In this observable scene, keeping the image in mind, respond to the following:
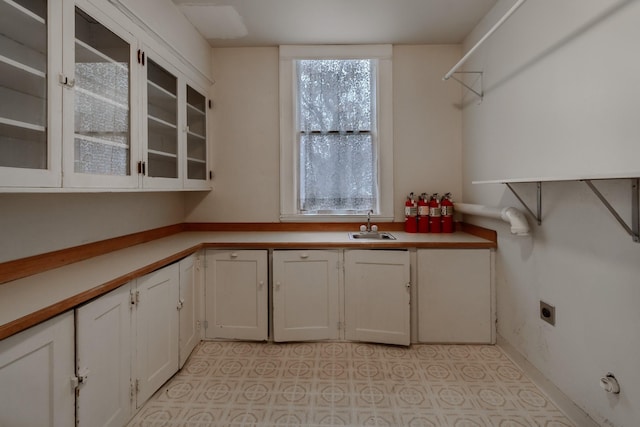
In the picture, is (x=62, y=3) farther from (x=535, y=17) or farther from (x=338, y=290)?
(x=535, y=17)

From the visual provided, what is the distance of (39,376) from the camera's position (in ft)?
3.60

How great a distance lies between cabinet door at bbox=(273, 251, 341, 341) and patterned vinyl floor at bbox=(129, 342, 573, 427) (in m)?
0.13

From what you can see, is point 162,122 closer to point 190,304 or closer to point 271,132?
point 271,132

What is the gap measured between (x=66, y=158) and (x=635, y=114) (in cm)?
230

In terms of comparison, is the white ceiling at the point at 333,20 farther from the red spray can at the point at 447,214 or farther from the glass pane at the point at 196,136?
the red spray can at the point at 447,214

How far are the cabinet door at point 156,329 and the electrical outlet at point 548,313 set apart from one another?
2.22 metres

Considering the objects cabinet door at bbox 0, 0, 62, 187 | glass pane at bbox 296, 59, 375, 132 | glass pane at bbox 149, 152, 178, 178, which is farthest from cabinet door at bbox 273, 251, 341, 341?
cabinet door at bbox 0, 0, 62, 187

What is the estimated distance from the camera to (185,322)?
2193 millimetres

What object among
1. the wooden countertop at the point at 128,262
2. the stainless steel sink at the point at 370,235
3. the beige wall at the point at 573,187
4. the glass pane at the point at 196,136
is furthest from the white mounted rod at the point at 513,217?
the glass pane at the point at 196,136

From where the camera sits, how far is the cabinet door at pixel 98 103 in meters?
1.36

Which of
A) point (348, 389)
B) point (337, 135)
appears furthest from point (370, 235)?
point (348, 389)

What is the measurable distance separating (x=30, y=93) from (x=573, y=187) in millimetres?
2392

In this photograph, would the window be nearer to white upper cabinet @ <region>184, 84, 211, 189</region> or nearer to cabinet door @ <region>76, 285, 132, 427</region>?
white upper cabinet @ <region>184, 84, 211, 189</region>

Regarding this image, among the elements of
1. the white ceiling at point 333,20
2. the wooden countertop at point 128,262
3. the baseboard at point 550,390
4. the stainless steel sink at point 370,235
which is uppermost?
the white ceiling at point 333,20
